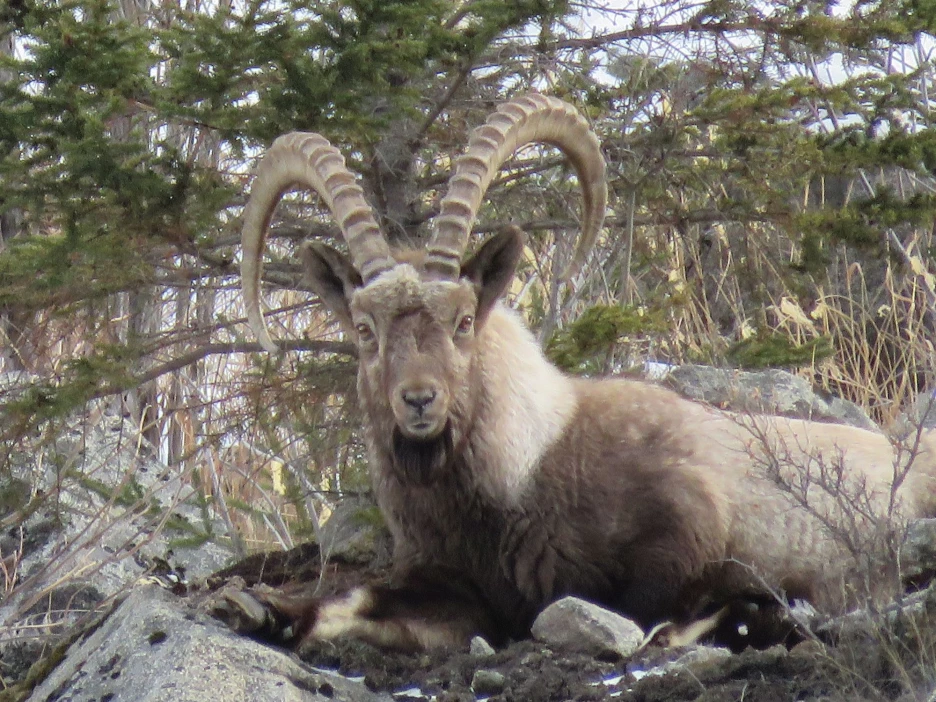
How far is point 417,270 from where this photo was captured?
589 centimetres

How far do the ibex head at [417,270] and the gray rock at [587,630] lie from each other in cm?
98

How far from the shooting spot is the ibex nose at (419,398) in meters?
5.38

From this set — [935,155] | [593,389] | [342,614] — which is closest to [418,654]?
[342,614]

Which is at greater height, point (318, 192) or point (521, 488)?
point (318, 192)

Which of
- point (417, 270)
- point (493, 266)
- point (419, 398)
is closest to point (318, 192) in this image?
point (417, 270)

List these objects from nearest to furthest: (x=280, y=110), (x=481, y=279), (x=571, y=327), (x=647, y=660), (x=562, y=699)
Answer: (x=562, y=699)
(x=647, y=660)
(x=481, y=279)
(x=280, y=110)
(x=571, y=327)

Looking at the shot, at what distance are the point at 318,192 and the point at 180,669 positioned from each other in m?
2.77

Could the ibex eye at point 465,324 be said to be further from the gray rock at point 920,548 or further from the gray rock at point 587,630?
the gray rock at point 920,548

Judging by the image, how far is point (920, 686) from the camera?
11.9 ft

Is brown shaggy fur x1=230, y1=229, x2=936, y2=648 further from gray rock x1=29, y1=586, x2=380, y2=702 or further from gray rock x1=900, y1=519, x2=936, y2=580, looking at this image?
gray rock x1=29, y1=586, x2=380, y2=702

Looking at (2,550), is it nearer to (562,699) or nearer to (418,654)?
(418,654)

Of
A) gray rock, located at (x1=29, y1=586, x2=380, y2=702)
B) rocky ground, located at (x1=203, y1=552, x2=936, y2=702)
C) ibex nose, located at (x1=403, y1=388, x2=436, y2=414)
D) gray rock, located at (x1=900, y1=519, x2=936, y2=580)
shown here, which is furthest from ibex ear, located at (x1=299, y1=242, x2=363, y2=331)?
gray rock, located at (x1=900, y1=519, x2=936, y2=580)

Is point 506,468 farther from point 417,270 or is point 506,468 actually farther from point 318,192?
point 318,192

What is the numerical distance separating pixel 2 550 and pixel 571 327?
152 inches
